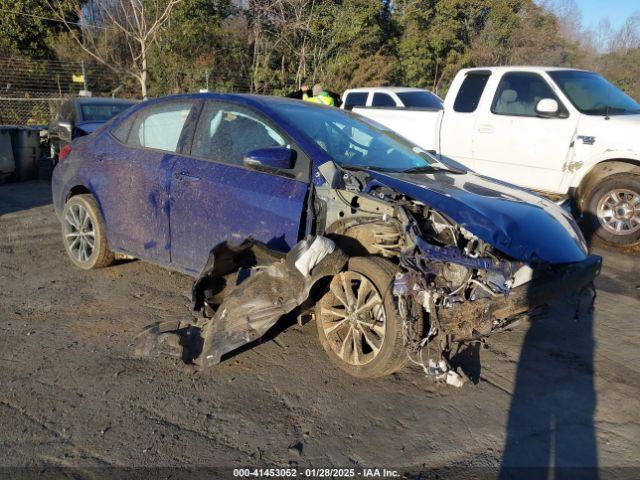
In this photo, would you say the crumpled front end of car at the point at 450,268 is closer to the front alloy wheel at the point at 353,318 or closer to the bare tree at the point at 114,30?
the front alloy wheel at the point at 353,318

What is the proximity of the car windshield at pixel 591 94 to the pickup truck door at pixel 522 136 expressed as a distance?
20 cm

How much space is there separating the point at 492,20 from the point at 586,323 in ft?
90.1

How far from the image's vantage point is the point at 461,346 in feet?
13.5

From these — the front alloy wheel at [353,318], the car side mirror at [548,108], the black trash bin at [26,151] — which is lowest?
the black trash bin at [26,151]

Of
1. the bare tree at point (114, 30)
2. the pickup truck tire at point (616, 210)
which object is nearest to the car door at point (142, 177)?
the pickup truck tire at point (616, 210)

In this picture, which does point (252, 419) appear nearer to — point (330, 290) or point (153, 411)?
point (153, 411)

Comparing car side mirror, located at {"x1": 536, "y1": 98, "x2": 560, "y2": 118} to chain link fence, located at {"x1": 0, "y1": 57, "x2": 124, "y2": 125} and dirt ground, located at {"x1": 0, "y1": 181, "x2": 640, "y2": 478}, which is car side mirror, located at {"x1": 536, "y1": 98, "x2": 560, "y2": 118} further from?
chain link fence, located at {"x1": 0, "y1": 57, "x2": 124, "y2": 125}

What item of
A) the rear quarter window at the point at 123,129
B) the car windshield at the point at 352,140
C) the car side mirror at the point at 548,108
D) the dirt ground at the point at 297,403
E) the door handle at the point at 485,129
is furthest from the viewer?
the door handle at the point at 485,129

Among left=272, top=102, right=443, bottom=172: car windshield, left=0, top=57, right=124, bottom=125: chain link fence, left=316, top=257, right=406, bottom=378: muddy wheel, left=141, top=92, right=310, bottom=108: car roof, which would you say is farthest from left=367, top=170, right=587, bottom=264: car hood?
left=0, top=57, right=124, bottom=125: chain link fence

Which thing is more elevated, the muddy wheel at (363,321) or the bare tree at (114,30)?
the bare tree at (114,30)

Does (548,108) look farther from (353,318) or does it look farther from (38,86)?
(38,86)

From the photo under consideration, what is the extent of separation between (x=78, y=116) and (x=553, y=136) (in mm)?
8457

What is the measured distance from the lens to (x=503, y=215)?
3473mm

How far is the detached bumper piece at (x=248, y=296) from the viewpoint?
3498 mm
